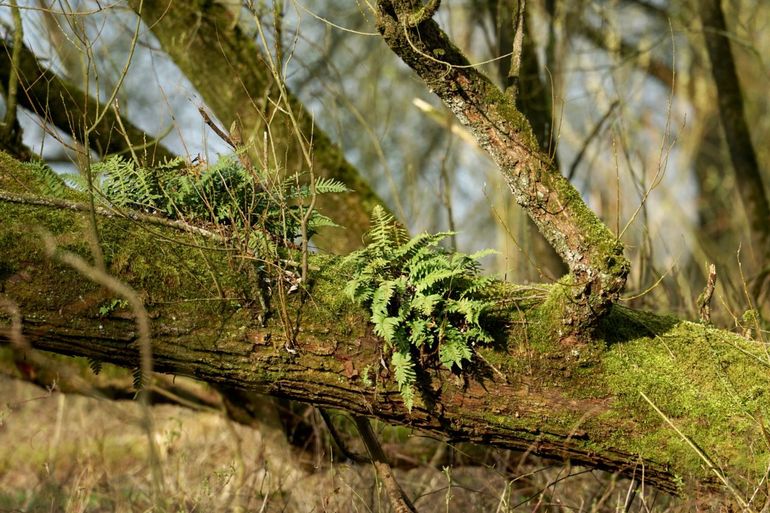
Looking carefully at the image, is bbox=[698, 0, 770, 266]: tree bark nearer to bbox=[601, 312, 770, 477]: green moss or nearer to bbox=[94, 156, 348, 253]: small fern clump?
bbox=[601, 312, 770, 477]: green moss

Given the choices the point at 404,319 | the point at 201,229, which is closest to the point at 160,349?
the point at 201,229

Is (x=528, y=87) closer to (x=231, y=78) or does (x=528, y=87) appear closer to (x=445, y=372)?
(x=231, y=78)

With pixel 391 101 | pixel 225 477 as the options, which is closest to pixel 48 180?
pixel 225 477

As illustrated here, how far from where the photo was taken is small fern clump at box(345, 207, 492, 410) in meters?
3.04

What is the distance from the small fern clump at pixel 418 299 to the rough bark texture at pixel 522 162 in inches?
13.6

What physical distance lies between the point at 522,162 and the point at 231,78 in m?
3.13

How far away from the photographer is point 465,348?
3049 millimetres

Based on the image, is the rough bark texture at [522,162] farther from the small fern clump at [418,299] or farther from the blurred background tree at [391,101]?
the small fern clump at [418,299]

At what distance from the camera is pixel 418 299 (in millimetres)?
3070

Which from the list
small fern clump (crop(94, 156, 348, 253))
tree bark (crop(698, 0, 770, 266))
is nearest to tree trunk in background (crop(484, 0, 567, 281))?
tree bark (crop(698, 0, 770, 266))

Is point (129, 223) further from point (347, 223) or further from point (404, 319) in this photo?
point (347, 223)

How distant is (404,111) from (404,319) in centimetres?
966

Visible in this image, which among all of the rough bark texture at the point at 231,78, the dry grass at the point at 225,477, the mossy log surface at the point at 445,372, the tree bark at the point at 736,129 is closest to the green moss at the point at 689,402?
the mossy log surface at the point at 445,372

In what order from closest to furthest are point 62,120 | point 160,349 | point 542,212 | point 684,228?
point 160,349 < point 542,212 < point 62,120 < point 684,228
